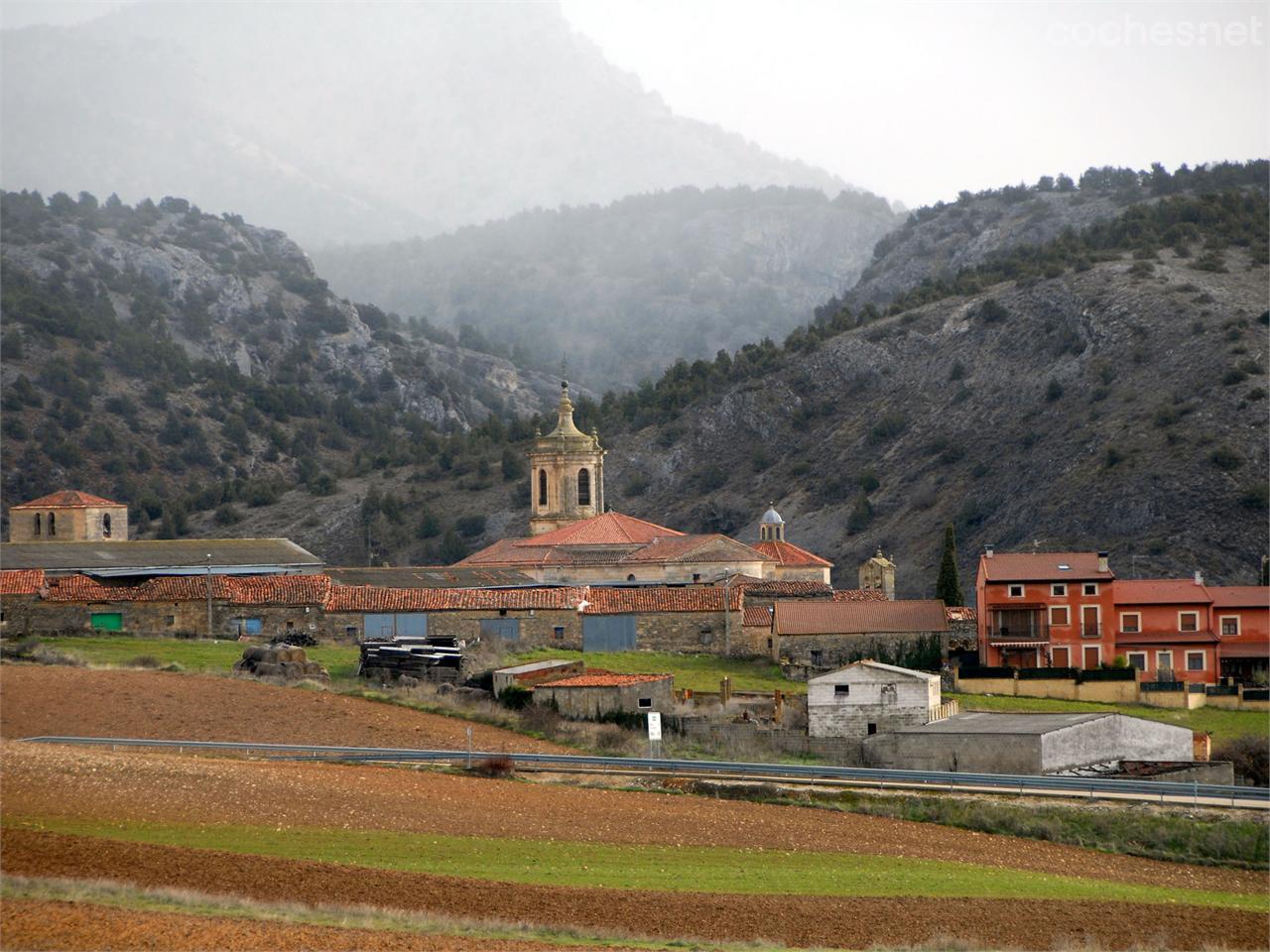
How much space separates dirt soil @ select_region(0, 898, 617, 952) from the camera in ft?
70.7

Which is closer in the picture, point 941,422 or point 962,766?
point 962,766

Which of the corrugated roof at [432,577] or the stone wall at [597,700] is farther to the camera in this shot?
the corrugated roof at [432,577]

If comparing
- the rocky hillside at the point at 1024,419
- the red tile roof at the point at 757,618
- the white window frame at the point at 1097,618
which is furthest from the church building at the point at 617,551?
the white window frame at the point at 1097,618

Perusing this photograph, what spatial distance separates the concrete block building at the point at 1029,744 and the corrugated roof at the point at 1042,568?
13.4 m

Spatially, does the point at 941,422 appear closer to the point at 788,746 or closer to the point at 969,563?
the point at 969,563

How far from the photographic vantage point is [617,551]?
→ 7975 cm

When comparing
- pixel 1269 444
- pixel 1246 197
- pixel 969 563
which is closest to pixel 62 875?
pixel 969 563

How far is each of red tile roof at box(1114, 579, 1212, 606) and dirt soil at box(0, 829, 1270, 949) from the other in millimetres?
32919

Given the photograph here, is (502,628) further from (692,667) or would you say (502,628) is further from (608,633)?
(692,667)

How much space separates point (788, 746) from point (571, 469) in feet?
158

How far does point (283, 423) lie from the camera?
539ft

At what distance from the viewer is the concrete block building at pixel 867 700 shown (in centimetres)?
4747

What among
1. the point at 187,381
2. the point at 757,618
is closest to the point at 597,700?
the point at 757,618

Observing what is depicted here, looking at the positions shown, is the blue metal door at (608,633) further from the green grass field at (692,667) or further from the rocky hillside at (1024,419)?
the rocky hillside at (1024,419)
